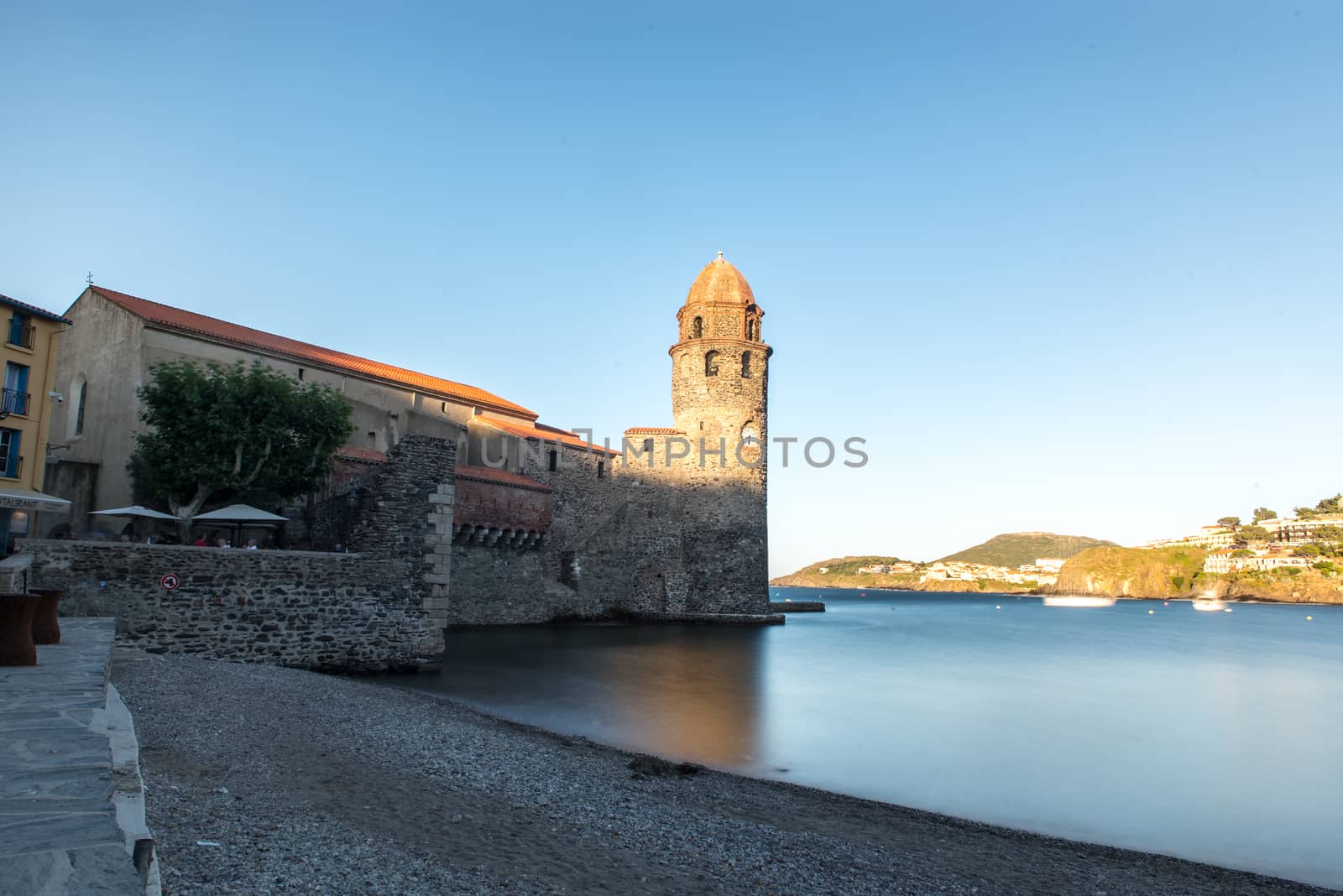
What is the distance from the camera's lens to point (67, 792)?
10.0 ft

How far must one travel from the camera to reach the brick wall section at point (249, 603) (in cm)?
1059

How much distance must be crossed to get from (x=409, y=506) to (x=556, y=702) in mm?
4225

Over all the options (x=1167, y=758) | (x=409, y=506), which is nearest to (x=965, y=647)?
(x=1167, y=758)

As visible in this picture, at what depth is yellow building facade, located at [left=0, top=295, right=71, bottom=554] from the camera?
19672 millimetres

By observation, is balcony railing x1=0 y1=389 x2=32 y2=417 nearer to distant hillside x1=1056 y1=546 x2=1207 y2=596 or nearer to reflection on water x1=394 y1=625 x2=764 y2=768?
reflection on water x1=394 y1=625 x2=764 y2=768

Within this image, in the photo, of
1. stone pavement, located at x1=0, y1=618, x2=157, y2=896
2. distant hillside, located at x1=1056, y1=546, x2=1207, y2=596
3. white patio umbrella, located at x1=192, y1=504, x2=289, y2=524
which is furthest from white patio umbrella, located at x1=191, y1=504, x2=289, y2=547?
distant hillside, located at x1=1056, y1=546, x2=1207, y2=596

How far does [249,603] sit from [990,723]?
1287 centimetres

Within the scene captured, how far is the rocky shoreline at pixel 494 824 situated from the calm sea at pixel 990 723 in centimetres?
132

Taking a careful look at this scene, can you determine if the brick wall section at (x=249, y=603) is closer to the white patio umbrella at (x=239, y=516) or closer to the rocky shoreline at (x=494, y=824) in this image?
the rocky shoreline at (x=494, y=824)

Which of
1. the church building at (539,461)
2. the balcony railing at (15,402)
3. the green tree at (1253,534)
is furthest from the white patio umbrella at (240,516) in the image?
the green tree at (1253,534)

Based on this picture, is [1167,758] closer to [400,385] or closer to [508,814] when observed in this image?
[508,814]

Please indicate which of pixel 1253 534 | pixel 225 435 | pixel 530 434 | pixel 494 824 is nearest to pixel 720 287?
pixel 530 434

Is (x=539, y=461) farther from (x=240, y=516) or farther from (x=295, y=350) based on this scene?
(x=240, y=516)

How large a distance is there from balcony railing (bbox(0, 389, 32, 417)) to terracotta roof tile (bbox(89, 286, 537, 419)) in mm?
3824
